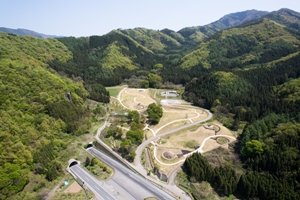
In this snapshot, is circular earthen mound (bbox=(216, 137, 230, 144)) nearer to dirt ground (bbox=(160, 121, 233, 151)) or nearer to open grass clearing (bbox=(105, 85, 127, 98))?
dirt ground (bbox=(160, 121, 233, 151))

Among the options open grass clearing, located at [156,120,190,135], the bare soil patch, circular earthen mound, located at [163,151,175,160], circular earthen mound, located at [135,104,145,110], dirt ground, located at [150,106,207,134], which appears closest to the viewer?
circular earthen mound, located at [163,151,175,160]

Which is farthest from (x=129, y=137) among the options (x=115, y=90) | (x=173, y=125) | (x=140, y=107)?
(x=115, y=90)

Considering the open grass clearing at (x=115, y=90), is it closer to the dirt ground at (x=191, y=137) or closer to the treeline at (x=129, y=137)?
the treeline at (x=129, y=137)

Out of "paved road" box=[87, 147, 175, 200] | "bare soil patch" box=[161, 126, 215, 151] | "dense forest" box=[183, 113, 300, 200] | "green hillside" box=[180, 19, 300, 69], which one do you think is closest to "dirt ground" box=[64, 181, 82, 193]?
"paved road" box=[87, 147, 175, 200]

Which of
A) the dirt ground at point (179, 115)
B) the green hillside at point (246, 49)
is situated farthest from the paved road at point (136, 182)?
the green hillside at point (246, 49)

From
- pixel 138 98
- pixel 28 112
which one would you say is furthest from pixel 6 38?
pixel 138 98

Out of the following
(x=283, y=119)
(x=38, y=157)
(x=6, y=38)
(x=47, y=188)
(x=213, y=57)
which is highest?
(x=6, y=38)

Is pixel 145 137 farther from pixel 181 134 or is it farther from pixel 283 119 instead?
pixel 283 119
